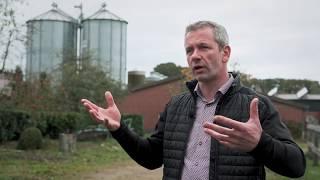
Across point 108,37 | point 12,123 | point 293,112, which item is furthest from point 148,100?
point 12,123

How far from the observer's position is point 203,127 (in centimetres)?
298

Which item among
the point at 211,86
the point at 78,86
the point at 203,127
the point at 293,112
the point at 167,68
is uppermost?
the point at 167,68

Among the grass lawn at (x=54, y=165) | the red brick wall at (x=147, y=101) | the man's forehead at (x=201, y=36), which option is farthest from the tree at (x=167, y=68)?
the man's forehead at (x=201, y=36)

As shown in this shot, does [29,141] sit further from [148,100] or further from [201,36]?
[148,100]

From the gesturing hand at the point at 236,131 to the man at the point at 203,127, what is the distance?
25cm

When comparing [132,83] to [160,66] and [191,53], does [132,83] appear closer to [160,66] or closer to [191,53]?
[160,66]

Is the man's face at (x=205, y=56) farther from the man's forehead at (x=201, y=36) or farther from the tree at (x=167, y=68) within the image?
the tree at (x=167, y=68)

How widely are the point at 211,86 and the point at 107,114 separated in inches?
28.2

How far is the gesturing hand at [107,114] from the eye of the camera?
3.59 meters

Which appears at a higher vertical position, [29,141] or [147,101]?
[147,101]

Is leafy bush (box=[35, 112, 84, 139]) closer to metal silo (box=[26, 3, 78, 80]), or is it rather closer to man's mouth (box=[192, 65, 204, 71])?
metal silo (box=[26, 3, 78, 80])

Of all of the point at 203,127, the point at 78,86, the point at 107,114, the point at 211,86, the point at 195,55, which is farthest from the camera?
the point at 78,86

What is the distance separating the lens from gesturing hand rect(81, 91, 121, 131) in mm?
3592

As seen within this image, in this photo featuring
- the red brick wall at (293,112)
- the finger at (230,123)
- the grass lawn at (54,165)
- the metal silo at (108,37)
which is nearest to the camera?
the finger at (230,123)
